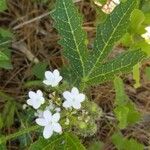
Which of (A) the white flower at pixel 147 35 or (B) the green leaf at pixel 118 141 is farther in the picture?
(B) the green leaf at pixel 118 141

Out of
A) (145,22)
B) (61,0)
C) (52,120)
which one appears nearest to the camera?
(52,120)

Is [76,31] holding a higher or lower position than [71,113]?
higher

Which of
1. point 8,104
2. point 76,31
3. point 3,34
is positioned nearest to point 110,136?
point 8,104

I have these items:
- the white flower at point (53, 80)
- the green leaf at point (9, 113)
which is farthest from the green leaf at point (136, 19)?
the green leaf at point (9, 113)

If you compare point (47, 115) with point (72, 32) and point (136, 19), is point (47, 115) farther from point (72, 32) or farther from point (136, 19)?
point (136, 19)

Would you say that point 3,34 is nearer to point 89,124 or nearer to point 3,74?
point 3,74

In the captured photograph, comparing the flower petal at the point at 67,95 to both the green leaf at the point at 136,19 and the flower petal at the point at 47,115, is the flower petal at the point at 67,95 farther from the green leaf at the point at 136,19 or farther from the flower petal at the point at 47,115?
the green leaf at the point at 136,19

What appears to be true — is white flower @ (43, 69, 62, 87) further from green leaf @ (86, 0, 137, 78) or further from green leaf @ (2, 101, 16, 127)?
green leaf @ (2, 101, 16, 127)
